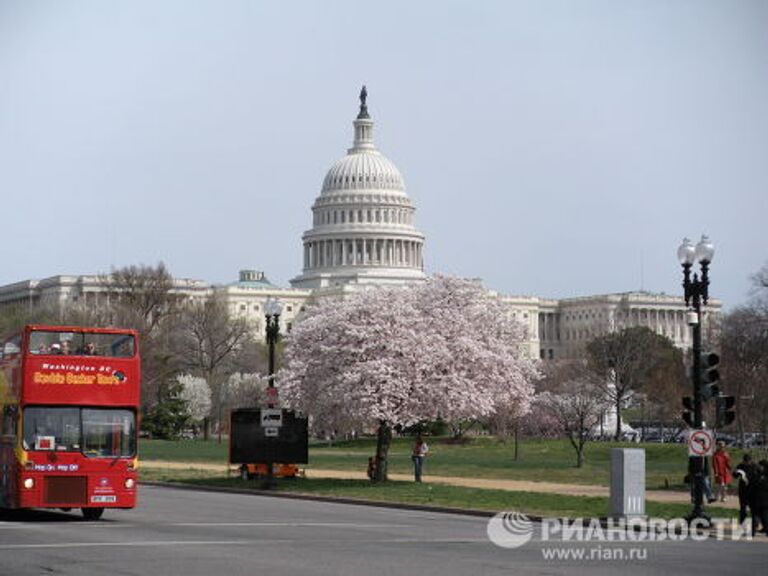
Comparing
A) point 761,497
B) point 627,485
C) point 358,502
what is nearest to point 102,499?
point 627,485

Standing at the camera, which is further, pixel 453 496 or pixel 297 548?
pixel 453 496

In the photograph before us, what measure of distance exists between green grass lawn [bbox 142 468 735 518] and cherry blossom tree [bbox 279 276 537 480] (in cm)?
223

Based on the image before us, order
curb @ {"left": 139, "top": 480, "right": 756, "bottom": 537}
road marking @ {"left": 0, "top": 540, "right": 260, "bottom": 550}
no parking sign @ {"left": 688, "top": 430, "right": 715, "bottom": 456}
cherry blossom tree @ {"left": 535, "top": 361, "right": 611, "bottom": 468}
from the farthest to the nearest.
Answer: cherry blossom tree @ {"left": 535, "top": 361, "right": 611, "bottom": 468} → curb @ {"left": 139, "top": 480, "right": 756, "bottom": 537} → no parking sign @ {"left": 688, "top": 430, "right": 715, "bottom": 456} → road marking @ {"left": 0, "top": 540, "right": 260, "bottom": 550}

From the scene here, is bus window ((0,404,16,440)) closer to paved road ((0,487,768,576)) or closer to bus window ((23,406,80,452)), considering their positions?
bus window ((23,406,80,452))

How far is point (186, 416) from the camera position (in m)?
122

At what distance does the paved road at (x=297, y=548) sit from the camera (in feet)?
74.9

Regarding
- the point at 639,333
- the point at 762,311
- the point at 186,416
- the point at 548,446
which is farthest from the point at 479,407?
the point at 639,333

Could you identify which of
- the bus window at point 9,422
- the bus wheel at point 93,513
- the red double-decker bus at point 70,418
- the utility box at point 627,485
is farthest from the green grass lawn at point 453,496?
the bus window at point 9,422

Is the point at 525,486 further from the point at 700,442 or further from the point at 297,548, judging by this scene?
the point at 297,548

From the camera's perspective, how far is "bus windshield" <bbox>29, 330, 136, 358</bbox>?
32.1 meters

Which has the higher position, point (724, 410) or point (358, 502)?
point (724, 410)

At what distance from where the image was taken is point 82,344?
32531 mm

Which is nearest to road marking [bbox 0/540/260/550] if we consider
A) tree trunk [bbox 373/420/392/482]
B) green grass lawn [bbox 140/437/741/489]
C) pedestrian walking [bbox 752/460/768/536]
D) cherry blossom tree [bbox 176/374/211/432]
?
pedestrian walking [bbox 752/460/768/536]

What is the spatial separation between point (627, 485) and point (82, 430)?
11.2m
